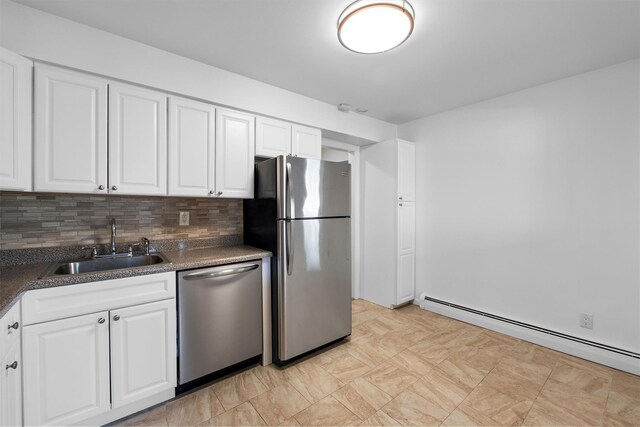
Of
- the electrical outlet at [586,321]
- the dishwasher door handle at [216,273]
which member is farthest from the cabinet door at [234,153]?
the electrical outlet at [586,321]

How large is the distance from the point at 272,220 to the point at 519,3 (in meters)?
2.06

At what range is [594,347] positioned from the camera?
228 centimetres

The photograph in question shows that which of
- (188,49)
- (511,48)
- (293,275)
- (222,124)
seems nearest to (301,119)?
(222,124)

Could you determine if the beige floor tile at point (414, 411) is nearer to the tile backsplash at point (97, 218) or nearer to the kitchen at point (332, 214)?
the kitchen at point (332, 214)

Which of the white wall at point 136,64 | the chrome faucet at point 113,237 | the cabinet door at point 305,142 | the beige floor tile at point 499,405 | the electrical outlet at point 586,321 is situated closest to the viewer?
the white wall at point 136,64

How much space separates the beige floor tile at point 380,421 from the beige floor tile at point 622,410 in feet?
4.19

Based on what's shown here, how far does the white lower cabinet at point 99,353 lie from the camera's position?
140cm

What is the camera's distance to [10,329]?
4.07 feet

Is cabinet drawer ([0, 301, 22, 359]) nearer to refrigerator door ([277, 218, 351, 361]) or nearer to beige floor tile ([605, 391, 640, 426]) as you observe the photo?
refrigerator door ([277, 218, 351, 361])

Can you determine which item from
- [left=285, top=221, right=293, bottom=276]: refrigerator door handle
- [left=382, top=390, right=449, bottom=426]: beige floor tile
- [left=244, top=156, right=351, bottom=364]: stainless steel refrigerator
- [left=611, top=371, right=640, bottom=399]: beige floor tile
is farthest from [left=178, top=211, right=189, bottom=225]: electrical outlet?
[left=611, top=371, right=640, bottom=399]: beige floor tile

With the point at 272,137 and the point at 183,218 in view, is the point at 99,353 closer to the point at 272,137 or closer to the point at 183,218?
the point at 183,218

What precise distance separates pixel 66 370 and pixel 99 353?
15cm

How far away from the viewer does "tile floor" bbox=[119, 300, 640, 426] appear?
1.67 metres

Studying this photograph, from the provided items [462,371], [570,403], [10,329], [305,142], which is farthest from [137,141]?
[570,403]
